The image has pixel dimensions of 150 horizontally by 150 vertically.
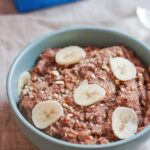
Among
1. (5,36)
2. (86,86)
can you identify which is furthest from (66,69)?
(5,36)

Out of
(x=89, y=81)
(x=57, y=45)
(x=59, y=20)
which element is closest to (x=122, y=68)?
(x=89, y=81)

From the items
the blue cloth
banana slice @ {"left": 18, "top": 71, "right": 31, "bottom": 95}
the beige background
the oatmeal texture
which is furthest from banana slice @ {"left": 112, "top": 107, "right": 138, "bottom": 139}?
the blue cloth

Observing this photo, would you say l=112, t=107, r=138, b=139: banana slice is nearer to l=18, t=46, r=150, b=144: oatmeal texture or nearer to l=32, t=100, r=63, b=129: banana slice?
l=18, t=46, r=150, b=144: oatmeal texture

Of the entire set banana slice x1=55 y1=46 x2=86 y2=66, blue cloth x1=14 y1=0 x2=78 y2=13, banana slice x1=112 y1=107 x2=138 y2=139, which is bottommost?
banana slice x1=112 y1=107 x2=138 y2=139

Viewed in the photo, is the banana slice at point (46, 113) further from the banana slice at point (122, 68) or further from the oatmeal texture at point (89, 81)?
the banana slice at point (122, 68)

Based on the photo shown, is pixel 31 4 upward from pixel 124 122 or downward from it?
upward

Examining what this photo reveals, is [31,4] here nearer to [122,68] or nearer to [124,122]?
[122,68]

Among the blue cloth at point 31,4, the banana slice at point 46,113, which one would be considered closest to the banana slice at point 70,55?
the banana slice at point 46,113
